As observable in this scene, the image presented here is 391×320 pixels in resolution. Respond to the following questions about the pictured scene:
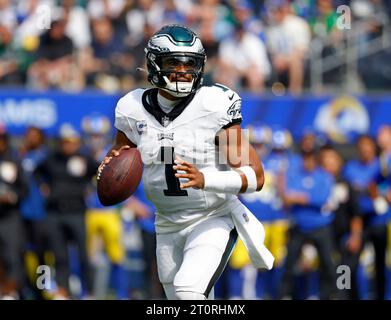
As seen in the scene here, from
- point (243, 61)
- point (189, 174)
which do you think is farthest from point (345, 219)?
point (189, 174)

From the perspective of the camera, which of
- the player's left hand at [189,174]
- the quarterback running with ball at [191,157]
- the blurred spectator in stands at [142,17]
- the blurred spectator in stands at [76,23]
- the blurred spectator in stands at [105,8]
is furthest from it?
the blurred spectator in stands at [105,8]

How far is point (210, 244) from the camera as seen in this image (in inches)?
223

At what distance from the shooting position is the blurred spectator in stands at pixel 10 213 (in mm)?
9914

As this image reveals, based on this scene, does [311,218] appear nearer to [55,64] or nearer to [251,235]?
[55,64]

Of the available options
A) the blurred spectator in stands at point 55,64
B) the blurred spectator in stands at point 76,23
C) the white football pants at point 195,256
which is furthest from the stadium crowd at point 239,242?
the white football pants at point 195,256

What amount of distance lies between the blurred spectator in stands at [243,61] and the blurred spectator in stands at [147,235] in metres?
1.86

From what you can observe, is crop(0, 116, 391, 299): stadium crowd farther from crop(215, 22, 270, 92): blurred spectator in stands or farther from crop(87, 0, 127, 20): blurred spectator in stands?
crop(87, 0, 127, 20): blurred spectator in stands

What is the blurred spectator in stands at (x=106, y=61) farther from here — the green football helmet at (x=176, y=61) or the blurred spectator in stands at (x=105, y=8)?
the green football helmet at (x=176, y=61)

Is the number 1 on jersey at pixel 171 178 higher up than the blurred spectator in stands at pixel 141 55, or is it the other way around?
the blurred spectator in stands at pixel 141 55

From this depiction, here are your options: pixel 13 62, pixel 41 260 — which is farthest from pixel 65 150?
pixel 13 62

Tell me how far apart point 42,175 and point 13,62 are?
1853 millimetres

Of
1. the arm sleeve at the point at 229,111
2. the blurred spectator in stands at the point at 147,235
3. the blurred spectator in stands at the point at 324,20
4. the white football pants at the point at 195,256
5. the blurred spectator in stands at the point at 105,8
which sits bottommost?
the blurred spectator in stands at the point at 147,235

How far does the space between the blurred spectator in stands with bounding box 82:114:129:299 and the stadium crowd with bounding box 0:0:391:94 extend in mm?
699

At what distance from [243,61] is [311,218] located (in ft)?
7.99
